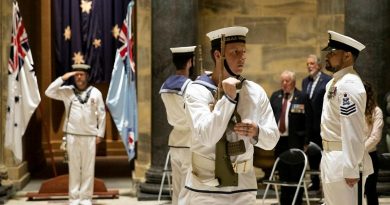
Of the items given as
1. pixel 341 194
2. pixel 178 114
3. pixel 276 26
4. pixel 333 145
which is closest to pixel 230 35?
pixel 333 145

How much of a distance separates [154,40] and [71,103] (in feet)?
4.80

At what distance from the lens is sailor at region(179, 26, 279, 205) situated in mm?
4984

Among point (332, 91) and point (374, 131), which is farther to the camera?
point (374, 131)

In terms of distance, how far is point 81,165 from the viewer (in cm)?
1073

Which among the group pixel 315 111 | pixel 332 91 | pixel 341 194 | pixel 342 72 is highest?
pixel 342 72

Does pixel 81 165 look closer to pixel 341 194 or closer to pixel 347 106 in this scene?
pixel 341 194

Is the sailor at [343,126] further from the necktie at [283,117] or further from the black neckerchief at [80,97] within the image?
the black neckerchief at [80,97]

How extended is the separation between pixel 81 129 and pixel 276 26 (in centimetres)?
344

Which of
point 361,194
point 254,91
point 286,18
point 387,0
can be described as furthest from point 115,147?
point 254,91

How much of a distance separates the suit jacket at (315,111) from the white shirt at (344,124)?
3.81m

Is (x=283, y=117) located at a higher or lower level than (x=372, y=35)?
lower

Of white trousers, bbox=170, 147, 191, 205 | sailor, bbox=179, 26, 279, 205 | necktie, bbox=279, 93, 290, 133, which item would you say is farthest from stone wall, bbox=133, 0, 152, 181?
sailor, bbox=179, 26, 279, 205

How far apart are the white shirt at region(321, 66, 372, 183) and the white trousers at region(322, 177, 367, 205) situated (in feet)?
0.17

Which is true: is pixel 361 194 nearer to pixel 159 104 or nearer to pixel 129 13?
pixel 159 104
